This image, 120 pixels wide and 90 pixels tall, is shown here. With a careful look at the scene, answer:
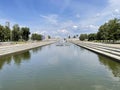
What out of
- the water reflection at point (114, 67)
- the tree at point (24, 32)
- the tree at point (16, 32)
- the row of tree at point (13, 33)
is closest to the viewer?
the water reflection at point (114, 67)

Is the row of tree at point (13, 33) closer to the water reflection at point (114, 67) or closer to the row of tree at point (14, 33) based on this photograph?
the row of tree at point (14, 33)

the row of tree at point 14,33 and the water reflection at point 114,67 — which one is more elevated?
the row of tree at point 14,33

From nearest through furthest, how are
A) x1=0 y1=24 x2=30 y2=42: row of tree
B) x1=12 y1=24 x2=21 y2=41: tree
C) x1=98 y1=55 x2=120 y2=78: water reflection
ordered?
x1=98 y1=55 x2=120 y2=78: water reflection, x1=0 y1=24 x2=30 y2=42: row of tree, x1=12 y1=24 x2=21 y2=41: tree

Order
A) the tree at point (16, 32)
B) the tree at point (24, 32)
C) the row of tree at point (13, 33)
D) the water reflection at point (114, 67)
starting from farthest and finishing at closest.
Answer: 1. the tree at point (24, 32)
2. the tree at point (16, 32)
3. the row of tree at point (13, 33)
4. the water reflection at point (114, 67)

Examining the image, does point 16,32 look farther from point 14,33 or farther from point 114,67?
point 114,67

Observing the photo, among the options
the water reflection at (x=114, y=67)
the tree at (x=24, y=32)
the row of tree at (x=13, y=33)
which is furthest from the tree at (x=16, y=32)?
the water reflection at (x=114, y=67)

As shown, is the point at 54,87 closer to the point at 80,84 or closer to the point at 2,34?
the point at 80,84

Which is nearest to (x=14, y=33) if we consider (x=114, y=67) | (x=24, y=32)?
(x=24, y=32)

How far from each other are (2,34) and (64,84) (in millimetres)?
70200

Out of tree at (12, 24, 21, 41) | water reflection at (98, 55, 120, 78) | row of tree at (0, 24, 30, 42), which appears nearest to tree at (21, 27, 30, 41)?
row of tree at (0, 24, 30, 42)

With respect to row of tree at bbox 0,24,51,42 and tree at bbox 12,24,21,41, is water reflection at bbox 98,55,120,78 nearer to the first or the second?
row of tree at bbox 0,24,51,42

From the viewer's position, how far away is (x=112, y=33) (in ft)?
208

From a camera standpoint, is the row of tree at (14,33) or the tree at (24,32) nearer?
the row of tree at (14,33)

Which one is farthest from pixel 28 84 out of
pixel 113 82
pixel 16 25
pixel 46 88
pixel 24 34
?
pixel 24 34
